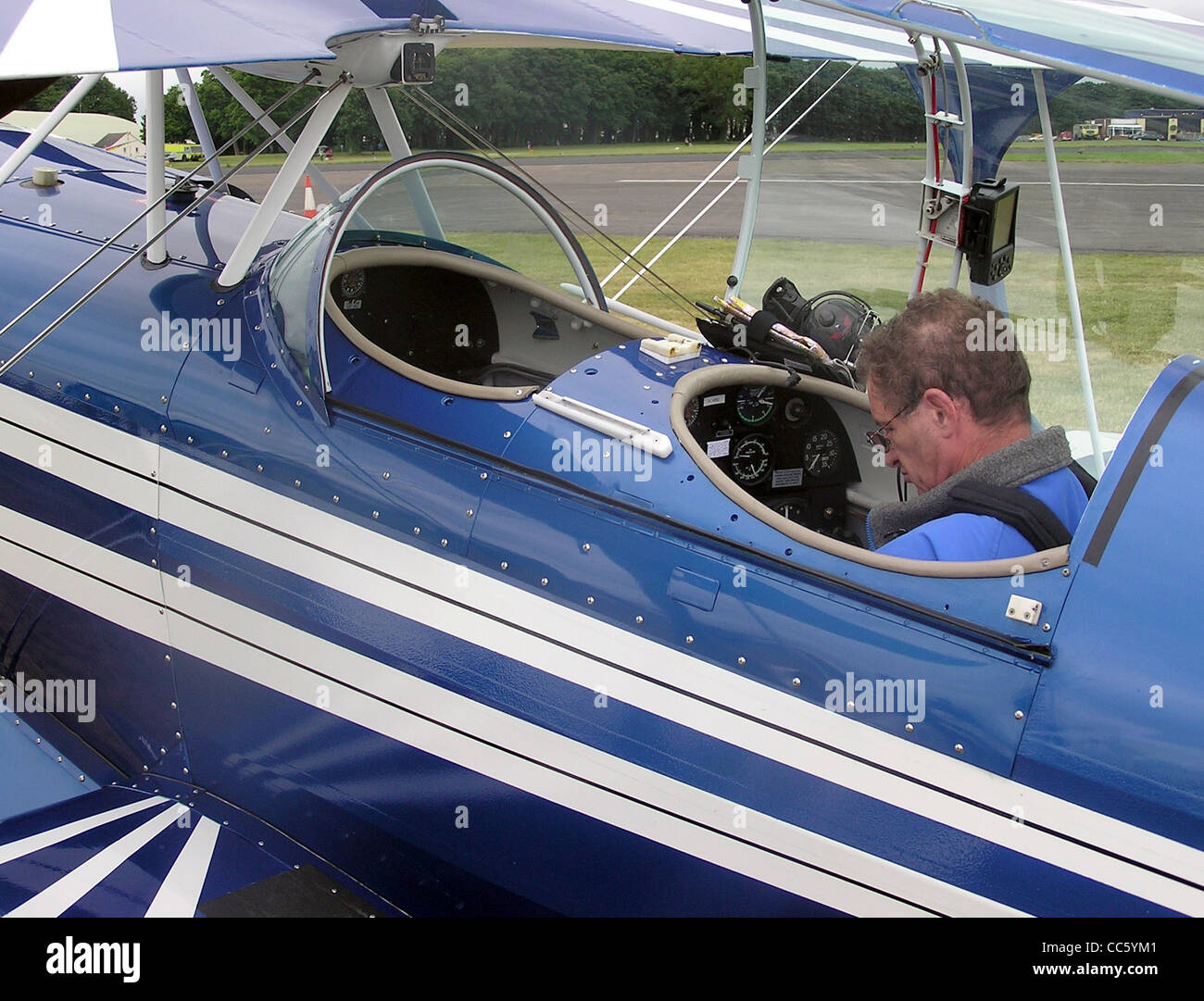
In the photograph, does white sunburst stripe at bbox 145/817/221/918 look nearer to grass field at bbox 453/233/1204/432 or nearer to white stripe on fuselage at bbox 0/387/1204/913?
white stripe on fuselage at bbox 0/387/1204/913

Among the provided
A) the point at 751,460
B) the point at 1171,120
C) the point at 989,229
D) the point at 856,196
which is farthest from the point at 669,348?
the point at 856,196

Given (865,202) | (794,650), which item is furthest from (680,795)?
(865,202)

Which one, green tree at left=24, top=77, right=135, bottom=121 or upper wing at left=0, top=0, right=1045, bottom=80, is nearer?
upper wing at left=0, top=0, right=1045, bottom=80

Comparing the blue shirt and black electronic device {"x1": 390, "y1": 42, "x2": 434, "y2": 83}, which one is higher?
black electronic device {"x1": 390, "y1": 42, "x2": 434, "y2": 83}

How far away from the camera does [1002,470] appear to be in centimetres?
237

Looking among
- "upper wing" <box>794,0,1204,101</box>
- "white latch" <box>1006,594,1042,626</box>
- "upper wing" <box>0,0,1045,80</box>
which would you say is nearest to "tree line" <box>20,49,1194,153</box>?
"upper wing" <box>0,0,1045,80</box>

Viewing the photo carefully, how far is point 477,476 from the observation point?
2582 millimetres

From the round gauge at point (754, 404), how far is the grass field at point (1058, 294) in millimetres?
5434

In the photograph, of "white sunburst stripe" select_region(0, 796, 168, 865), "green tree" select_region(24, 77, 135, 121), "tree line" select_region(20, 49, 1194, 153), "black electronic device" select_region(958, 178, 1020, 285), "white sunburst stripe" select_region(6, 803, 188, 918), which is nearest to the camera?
"white sunburst stripe" select_region(6, 803, 188, 918)

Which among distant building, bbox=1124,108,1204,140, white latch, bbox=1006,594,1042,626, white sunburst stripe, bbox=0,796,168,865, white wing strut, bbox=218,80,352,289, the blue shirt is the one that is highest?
distant building, bbox=1124,108,1204,140

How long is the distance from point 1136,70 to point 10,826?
3.24 m

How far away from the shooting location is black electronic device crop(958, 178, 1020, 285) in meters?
4.83

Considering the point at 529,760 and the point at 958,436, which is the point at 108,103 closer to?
the point at 529,760

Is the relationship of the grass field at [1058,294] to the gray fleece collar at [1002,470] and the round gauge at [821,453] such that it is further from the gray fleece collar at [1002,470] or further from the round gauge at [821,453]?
the gray fleece collar at [1002,470]
